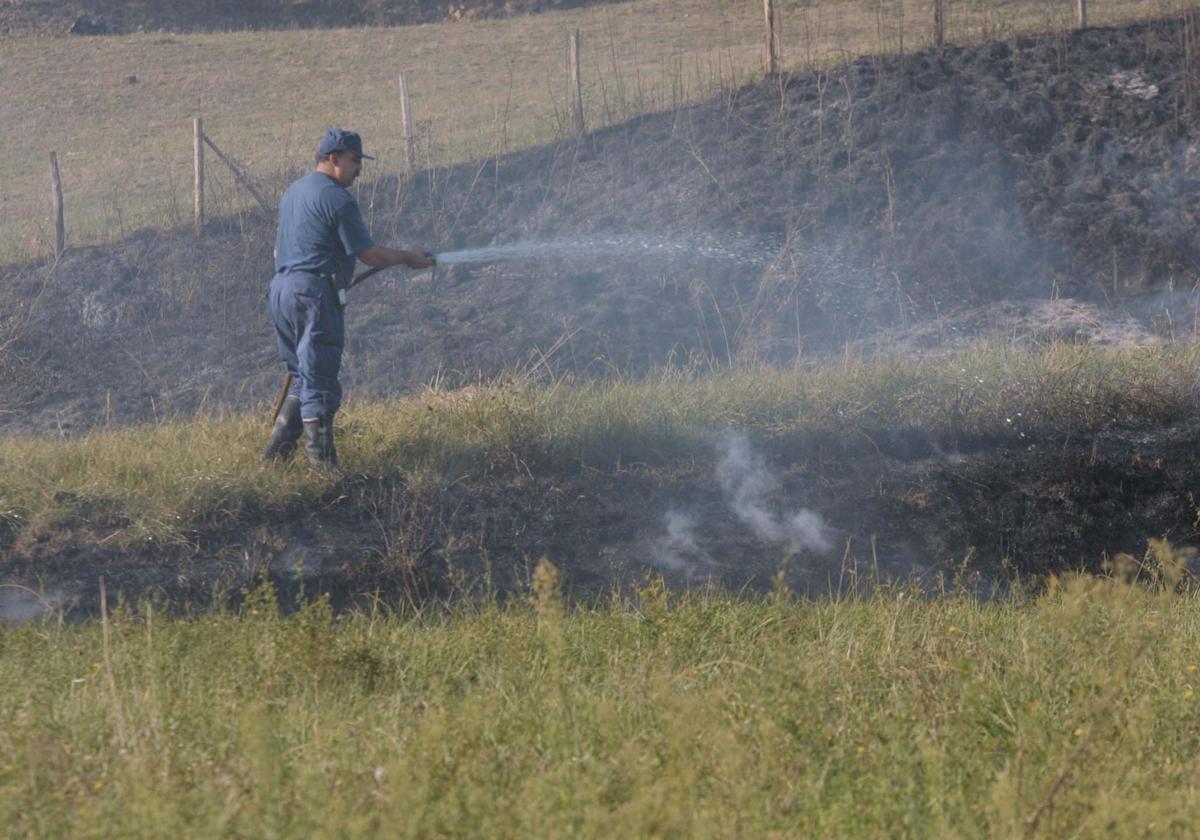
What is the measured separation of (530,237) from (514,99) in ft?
22.6

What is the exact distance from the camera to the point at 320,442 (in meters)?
7.03

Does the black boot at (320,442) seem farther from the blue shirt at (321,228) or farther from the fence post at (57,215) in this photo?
the fence post at (57,215)

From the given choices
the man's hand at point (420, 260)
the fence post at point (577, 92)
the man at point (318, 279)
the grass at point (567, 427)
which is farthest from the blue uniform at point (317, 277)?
the fence post at point (577, 92)

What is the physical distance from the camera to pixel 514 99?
20141 millimetres

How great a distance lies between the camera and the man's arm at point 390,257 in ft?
23.1

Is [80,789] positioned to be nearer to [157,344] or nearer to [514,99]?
[157,344]

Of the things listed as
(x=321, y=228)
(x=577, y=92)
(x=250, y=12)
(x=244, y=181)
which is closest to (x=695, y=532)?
(x=321, y=228)

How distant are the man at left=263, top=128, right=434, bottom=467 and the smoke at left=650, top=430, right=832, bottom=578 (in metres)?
1.82

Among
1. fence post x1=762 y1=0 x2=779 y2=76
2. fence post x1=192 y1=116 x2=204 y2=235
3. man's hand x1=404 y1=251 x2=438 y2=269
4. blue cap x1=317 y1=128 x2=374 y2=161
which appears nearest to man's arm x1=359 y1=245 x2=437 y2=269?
man's hand x1=404 y1=251 x2=438 y2=269

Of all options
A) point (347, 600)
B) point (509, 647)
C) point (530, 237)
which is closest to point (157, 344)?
point (530, 237)

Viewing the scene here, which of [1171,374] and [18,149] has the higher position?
[18,149]

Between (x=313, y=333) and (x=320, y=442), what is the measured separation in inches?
22.2

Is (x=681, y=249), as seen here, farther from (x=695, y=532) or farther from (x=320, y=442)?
(x=320, y=442)

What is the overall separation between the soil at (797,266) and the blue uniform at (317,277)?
103 inches
